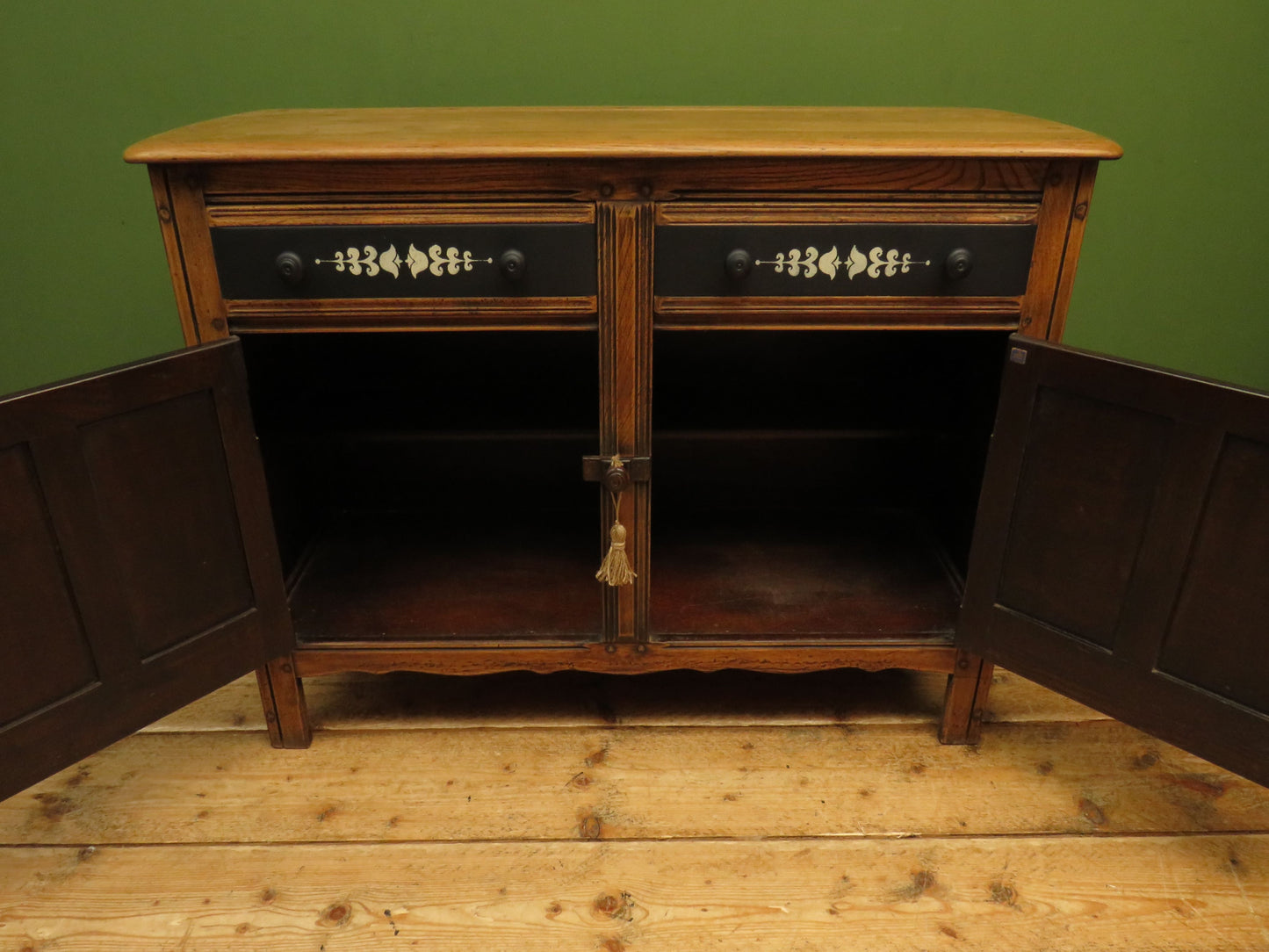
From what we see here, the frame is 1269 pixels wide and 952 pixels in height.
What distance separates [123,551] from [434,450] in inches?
29.1

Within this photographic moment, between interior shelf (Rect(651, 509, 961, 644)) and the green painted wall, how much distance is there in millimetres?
807

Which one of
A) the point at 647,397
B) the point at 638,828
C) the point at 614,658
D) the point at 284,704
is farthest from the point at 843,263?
the point at 284,704

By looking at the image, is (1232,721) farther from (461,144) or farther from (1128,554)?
(461,144)

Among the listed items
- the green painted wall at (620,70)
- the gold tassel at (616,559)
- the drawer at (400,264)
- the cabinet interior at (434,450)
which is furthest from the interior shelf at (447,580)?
the green painted wall at (620,70)

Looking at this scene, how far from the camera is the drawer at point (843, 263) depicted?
1.16 m

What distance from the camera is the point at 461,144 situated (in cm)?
111

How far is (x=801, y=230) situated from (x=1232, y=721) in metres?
0.84

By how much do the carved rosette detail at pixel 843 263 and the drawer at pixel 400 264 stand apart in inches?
10.2

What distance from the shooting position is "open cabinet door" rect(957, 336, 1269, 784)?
1.06 metres

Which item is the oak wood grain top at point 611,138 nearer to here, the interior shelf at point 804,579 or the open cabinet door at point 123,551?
the open cabinet door at point 123,551

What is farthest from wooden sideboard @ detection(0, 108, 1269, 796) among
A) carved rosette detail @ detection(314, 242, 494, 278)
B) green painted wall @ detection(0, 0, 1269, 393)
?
green painted wall @ detection(0, 0, 1269, 393)

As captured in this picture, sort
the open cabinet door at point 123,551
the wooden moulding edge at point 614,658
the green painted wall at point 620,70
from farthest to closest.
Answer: the green painted wall at point 620,70
the wooden moulding edge at point 614,658
the open cabinet door at point 123,551

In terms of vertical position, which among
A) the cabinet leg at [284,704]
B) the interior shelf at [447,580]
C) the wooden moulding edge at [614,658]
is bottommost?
the cabinet leg at [284,704]

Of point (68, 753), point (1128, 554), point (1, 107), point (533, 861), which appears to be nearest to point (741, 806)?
point (533, 861)
